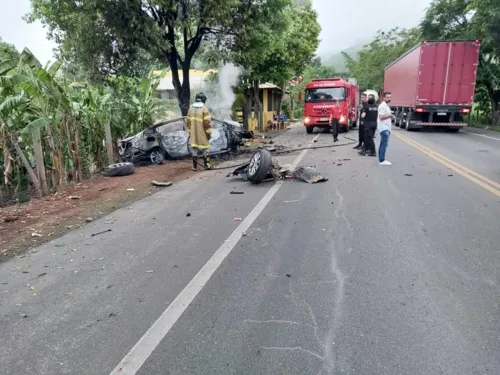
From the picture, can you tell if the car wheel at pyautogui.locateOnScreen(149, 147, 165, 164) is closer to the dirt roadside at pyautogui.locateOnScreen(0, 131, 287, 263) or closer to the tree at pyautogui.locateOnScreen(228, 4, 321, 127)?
the dirt roadside at pyautogui.locateOnScreen(0, 131, 287, 263)

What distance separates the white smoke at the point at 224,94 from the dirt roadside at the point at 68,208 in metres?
12.0

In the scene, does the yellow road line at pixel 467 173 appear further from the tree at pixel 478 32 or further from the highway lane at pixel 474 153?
the tree at pixel 478 32

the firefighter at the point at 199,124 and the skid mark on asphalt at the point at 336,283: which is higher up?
the firefighter at the point at 199,124

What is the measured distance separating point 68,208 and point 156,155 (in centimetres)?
539

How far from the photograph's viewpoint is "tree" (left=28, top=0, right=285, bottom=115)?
11.4m

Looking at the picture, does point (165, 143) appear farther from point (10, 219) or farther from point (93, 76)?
point (10, 219)

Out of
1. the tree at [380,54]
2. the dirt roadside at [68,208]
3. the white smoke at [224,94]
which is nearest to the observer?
the dirt roadside at [68,208]

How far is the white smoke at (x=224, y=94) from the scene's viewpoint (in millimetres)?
21219

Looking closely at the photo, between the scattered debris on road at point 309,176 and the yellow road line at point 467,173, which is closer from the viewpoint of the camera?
the yellow road line at point 467,173

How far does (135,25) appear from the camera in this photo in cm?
1155

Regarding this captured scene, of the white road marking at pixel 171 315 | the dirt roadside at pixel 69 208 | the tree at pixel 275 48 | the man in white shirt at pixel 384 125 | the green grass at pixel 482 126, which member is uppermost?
the tree at pixel 275 48

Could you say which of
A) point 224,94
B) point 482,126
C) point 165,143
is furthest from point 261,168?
point 482,126

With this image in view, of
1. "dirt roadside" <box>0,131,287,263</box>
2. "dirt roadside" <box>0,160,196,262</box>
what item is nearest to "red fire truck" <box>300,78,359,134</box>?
"dirt roadside" <box>0,131,287,263</box>

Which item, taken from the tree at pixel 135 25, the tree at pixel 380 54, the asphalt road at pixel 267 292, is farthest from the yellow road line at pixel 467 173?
the tree at pixel 380 54
